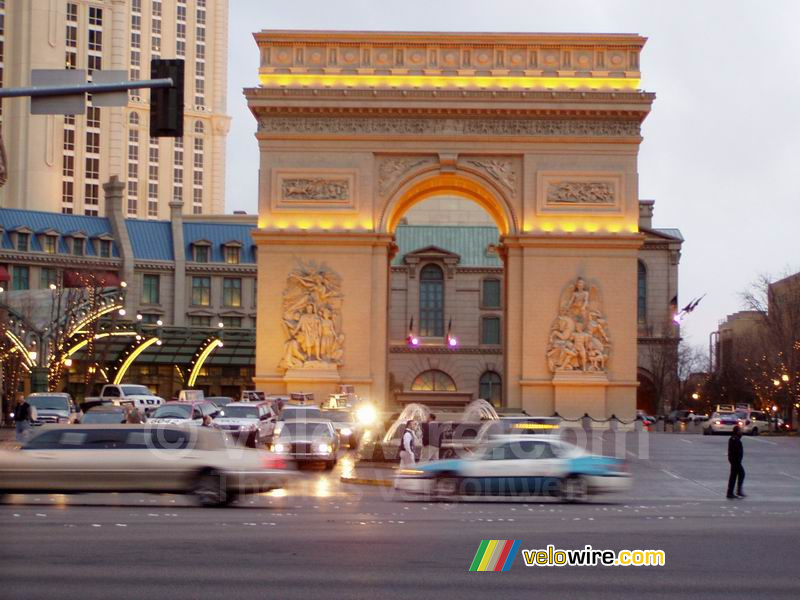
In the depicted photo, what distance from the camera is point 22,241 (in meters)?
91.1

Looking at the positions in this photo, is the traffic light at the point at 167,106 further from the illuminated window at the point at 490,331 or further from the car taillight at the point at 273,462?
the illuminated window at the point at 490,331

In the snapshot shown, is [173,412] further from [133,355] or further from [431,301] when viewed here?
[431,301]

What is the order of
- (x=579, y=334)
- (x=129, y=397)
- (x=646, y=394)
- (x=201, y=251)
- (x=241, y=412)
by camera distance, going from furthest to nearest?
(x=201, y=251) → (x=646, y=394) → (x=129, y=397) → (x=579, y=334) → (x=241, y=412)

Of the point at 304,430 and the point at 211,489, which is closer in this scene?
the point at 211,489

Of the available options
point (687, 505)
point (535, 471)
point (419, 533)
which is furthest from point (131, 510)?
point (687, 505)

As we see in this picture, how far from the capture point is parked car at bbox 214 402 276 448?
4312cm

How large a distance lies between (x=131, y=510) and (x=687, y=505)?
1088 centimetres

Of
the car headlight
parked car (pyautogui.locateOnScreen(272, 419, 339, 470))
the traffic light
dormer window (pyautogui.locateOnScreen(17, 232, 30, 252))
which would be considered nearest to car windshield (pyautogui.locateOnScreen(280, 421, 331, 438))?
parked car (pyautogui.locateOnScreen(272, 419, 339, 470))

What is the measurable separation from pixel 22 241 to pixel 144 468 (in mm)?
69521

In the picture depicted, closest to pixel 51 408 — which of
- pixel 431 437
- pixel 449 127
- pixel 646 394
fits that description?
pixel 431 437

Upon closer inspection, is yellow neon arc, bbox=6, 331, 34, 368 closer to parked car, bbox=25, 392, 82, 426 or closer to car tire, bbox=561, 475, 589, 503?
parked car, bbox=25, 392, 82, 426

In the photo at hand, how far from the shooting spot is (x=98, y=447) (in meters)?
25.1

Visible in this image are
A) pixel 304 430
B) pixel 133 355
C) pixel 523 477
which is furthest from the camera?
pixel 133 355

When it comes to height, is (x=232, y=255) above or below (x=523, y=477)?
above
